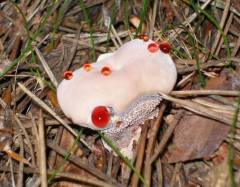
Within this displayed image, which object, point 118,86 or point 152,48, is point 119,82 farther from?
point 152,48

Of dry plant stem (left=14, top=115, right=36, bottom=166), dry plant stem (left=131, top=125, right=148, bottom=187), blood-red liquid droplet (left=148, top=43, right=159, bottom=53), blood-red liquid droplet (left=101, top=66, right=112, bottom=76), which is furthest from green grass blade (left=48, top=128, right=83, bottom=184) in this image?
blood-red liquid droplet (left=148, top=43, right=159, bottom=53)

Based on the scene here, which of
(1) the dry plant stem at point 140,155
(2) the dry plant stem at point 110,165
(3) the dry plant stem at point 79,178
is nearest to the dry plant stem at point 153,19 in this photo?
(1) the dry plant stem at point 140,155

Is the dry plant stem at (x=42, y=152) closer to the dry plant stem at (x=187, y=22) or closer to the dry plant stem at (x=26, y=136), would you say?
the dry plant stem at (x=26, y=136)

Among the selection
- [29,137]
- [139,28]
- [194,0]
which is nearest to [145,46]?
[139,28]

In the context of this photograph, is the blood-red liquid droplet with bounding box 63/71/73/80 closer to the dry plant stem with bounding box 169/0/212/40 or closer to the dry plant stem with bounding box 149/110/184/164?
the dry plant stem with bounding box 149/110/184/164

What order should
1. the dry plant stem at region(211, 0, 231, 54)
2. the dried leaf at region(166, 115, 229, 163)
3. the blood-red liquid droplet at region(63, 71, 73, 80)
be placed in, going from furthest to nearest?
the dry plant stem at region(211, 0, 231, 54), the dried leaf at region(166, 115, 229, 163), the blood-red liquid droplet at region(63, 71, 73, 80)

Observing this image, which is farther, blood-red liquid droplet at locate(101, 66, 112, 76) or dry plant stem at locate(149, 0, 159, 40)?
dry plant stem at locate(149, 0, 159, 40)

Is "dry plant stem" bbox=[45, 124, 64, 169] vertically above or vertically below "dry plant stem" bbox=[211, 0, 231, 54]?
below

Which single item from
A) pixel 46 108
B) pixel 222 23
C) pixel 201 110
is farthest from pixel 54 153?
pixel 222 23
